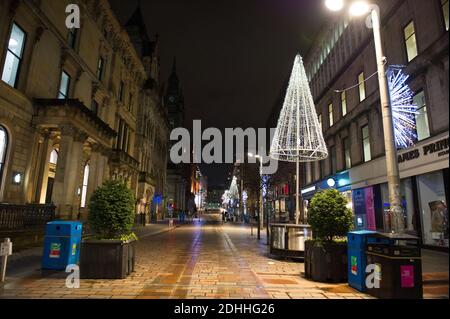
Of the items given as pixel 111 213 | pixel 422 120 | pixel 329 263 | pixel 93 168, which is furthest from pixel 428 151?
pixel 93 168

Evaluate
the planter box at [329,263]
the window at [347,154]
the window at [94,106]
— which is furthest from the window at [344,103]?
the window at [94,106]

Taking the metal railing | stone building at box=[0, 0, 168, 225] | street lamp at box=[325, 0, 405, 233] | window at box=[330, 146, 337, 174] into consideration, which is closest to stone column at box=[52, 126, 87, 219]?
stone building at box=[0, 0, 168, 225]

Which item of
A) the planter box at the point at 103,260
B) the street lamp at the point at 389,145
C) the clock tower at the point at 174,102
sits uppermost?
the clock tower at the point at 174,102

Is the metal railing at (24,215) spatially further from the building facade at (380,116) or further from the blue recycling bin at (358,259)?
the building facade at (380,116)

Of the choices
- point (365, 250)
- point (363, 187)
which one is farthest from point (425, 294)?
point (363, 187)

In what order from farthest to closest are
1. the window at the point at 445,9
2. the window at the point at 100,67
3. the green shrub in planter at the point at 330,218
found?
the window at the point at 100,67
the window at the point at 445,9
the green shrub in planter at the point at 330,218

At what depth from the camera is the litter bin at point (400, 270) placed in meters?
5.59

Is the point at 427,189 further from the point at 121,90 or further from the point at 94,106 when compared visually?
the point at 121,90

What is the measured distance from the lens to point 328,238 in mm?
8117

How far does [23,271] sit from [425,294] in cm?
1012

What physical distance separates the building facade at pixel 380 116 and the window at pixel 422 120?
0.17 ft

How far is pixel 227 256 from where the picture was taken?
12242mm

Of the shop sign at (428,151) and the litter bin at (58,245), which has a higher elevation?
the shop sign at (428,151)
